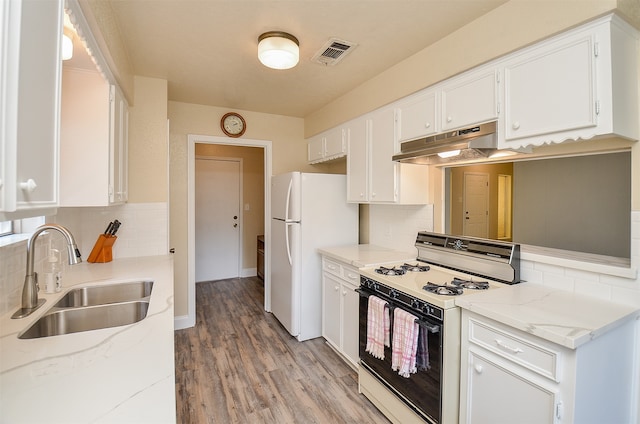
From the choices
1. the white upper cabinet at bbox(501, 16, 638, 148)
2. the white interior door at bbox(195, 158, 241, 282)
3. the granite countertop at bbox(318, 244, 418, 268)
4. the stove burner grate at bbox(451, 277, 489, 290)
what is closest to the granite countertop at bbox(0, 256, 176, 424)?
the granite countertop at bbox(318, 244, 418, 268)

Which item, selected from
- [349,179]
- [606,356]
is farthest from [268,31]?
[606,356]

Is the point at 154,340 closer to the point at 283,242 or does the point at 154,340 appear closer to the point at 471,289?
the point at 471,289

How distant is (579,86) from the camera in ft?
4.78

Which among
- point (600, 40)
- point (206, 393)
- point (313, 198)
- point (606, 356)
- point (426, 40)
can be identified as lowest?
point (206, 393)

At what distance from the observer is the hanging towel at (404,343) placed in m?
1.79

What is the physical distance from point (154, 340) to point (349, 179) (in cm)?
232

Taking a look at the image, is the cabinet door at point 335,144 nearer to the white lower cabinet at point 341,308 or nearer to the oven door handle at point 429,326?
the white lower cabinet at point 341,308

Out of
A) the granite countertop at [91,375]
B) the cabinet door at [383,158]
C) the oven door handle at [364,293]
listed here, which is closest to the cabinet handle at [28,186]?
the granite countertop at [91,375]

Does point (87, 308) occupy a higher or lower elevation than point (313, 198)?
lower

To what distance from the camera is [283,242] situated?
133 inches

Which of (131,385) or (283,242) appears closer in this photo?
(131,385)

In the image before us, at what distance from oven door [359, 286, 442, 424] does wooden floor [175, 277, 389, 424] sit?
306 mm

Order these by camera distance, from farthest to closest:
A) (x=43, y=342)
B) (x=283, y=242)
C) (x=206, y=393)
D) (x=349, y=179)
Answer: (x=283, y=242), (x=349, y=179), (x=206, y=393), (x=43, y=342)

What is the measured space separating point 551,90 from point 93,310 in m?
2.57
